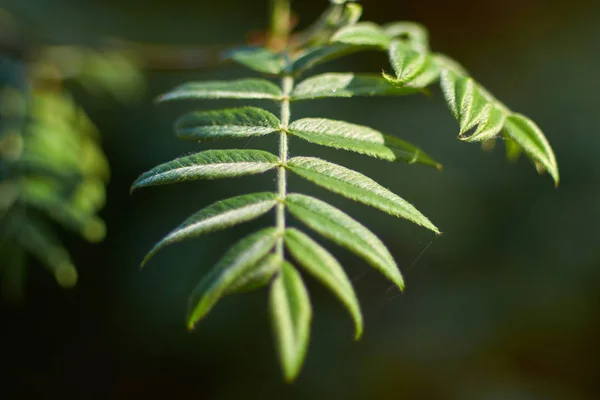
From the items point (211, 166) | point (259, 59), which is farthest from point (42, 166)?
point (211, 166)

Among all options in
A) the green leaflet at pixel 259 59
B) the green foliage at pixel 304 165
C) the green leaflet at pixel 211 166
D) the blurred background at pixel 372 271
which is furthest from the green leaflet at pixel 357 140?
the blurred background at pixel 372 271

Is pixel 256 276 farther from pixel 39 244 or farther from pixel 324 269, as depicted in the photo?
pixel 39 244

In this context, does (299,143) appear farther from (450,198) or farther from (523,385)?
(523,385)

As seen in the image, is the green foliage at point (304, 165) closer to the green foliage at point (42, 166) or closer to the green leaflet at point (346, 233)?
the green leaflet at point (346, 233)

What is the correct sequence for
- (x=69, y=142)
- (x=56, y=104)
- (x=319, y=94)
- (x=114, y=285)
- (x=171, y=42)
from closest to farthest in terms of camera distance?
(x=319, y=94) < (x=69, y=142) < (x=56, y=104) < (x=114, y=285) < (x=171, y=42)

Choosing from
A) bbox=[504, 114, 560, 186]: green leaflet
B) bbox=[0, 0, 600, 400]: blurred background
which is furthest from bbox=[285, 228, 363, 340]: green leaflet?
bbox=[0, 0, 600, 400]: blurred background

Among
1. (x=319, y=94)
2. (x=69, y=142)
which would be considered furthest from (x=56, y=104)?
(x=319, y=94)

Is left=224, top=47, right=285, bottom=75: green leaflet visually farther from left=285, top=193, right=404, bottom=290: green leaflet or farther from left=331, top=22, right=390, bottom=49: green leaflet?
left=285, top=193, right=404, bottom=290: green leaflet
